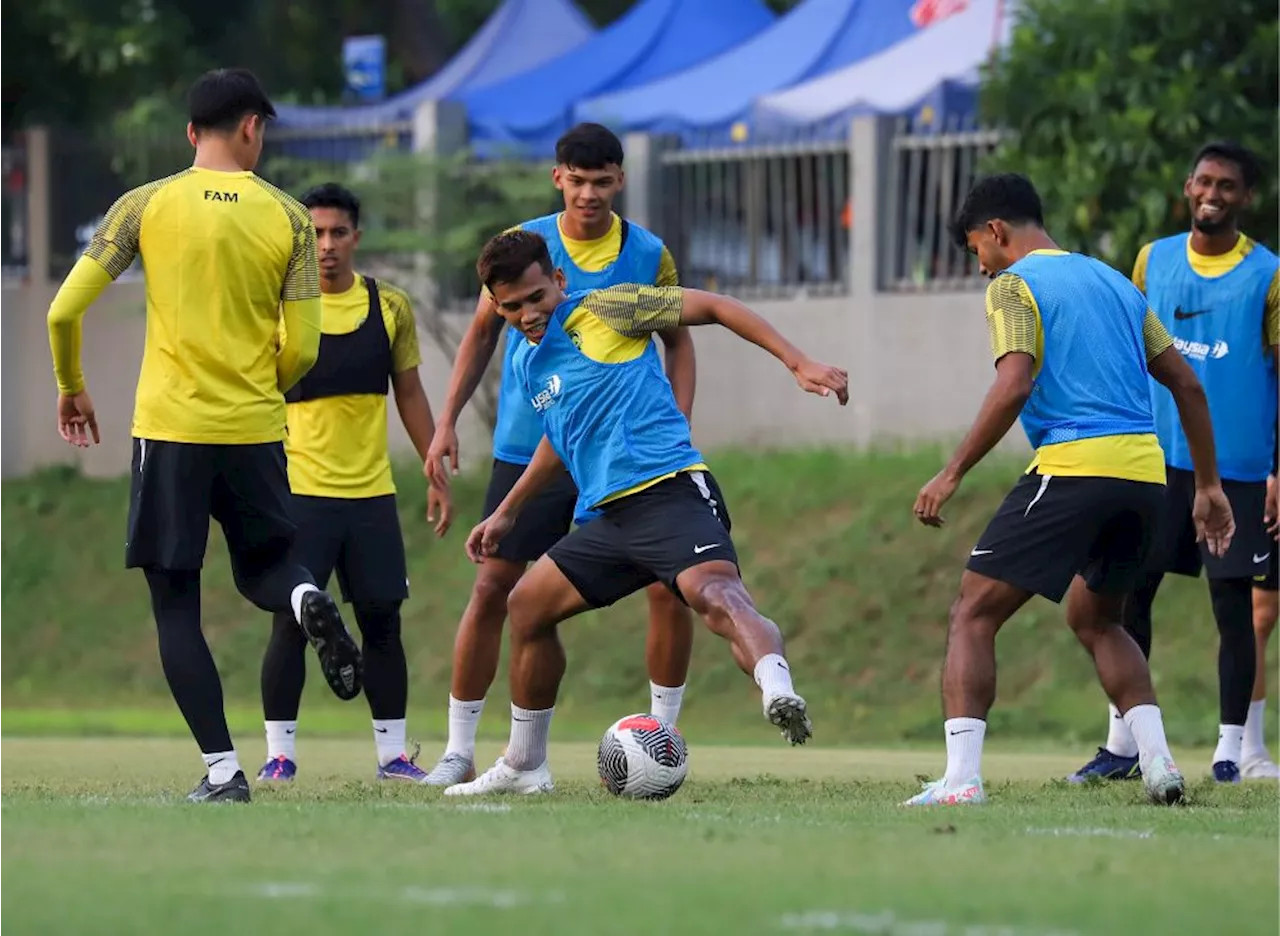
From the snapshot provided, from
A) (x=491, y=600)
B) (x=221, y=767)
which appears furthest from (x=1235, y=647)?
(x=221, y=767)

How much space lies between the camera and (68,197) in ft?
85.0

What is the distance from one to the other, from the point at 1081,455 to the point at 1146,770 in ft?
3.71

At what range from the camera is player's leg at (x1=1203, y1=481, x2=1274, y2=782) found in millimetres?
11156

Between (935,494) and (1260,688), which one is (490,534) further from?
(1260,688)

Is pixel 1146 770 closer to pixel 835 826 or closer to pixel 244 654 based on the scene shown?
pixel 835 826

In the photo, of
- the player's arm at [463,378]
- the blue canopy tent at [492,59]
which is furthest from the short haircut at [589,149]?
the blue canopy tent at [492,59]

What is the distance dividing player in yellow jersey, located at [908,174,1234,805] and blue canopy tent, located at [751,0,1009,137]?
1402 cm

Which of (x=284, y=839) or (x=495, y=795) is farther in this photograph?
(x=495, y=795)

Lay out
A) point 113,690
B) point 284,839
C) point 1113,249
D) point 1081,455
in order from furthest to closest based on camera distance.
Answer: point 113,690
point 1113,249
point 1081,455
point 284,839

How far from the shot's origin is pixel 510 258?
924 cm

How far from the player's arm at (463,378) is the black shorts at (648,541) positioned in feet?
4.50

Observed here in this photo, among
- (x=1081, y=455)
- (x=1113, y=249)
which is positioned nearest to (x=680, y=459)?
(x=1081, y=455)

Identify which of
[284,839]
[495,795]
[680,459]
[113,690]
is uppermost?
[680,459]

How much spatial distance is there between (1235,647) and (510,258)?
401 cm
